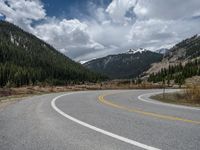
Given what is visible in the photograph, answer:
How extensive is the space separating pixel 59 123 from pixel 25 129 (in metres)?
1.24

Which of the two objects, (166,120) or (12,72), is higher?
(12,72)

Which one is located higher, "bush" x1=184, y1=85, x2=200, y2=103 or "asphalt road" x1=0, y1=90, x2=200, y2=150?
"bush" x1=184, y1=85, x2=200, y2=103

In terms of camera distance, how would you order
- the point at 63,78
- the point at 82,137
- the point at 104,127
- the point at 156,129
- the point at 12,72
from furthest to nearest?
the point at 63,78 → the point at 12,72 → the point at 104,127 → the point at 156,129 → the point at 82,137

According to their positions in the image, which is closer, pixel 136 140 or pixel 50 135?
pixel 136 140

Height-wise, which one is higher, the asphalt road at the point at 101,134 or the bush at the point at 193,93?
the bush at the point at 193,93

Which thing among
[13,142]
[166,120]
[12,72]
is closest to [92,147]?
[13,142]

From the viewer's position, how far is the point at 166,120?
8.48 metres

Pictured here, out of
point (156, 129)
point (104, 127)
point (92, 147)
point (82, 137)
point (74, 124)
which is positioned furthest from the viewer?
point (74, 124)

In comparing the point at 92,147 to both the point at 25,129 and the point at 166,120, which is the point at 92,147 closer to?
the point at 25,129

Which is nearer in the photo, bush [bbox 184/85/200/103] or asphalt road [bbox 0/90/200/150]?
asphalt road [bbox 0/90/200/150]

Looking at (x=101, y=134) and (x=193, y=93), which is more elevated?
(x=193, y=93)

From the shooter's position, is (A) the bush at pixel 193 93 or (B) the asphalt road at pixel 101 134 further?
(A) the bush at pixel 193 93

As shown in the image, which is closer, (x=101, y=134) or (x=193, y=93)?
(x=101, y=134)

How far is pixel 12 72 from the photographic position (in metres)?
127
